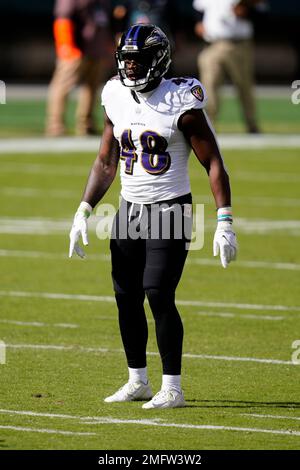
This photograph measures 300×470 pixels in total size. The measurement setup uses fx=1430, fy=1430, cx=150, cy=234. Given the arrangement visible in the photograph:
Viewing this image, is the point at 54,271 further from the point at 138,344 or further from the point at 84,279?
the point at 138,344

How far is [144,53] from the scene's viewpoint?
7867 millimetres

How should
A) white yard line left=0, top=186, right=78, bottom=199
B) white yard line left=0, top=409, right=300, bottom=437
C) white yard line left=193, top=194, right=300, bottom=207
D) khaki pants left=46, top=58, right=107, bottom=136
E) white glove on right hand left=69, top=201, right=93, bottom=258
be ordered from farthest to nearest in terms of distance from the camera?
khaki pants left=46, top=58, right=107, bottom=136 → white yard line left=0, top=186, right=78, bottom=199 → white yard line left=193, top=194, right=300, bottom=207 → white glove on right hand left=69, top=201, right=93, bottom=258 → white yard line left=0, top=409, right=300, bottom=437

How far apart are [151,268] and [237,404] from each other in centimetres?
90

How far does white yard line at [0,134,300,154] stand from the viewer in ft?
73.3

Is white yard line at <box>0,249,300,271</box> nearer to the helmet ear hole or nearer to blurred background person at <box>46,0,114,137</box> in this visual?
the helmet ear hole

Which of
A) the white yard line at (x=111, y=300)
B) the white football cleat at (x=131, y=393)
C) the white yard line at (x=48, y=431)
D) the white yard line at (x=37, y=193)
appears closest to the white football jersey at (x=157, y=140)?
the white football cleat at (x=131, y=393)

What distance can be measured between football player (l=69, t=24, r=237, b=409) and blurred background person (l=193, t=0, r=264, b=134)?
15423 mm

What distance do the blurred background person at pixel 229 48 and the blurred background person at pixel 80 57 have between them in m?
1.71

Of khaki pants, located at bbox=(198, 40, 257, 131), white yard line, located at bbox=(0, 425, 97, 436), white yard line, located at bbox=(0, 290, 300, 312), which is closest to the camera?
white yard line, located at bbox=(0, 425, 97, 436)

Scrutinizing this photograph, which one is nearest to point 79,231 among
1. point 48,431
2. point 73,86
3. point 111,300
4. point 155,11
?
point 48,431

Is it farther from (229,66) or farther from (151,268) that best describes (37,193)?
(151,268)

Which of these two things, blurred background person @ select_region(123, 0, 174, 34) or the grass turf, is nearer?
blurred background person @ select_region(123, 0, 174, 34)

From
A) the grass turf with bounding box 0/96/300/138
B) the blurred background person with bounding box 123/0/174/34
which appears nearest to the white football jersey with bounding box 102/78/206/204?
the grass turf with bounding box 0/96/300/138
